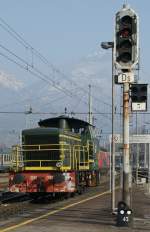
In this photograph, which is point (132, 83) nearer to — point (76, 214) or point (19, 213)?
point (76, 214)

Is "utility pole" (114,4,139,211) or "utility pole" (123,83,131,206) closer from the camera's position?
"utility pole" (114,4,139,211)

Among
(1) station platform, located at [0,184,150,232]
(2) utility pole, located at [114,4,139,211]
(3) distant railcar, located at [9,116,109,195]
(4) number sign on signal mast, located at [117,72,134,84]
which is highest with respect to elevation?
(2) utility pole, located at [114,4,139,211]

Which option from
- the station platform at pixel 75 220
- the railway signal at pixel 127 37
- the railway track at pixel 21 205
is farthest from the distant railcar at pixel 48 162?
the railway signal at pixel 127 37

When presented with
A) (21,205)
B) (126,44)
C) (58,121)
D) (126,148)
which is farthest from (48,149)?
(126,44)

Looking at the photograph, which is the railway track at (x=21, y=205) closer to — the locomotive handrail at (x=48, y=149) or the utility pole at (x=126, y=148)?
the locomotive handrail at (x=48, y=149)

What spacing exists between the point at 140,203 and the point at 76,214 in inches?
217

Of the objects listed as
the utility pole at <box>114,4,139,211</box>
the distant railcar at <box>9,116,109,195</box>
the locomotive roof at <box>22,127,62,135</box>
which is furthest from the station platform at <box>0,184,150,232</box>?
the locomotive roof at <box>22,127,62,135</box>

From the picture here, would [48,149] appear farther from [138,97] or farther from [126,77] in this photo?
[126,77]

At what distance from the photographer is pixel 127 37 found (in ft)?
47.2

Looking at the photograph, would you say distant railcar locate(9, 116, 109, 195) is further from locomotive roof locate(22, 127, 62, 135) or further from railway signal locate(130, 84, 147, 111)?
railway signal locate(130, 84, 147, 111)

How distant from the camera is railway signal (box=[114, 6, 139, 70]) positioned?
47.3ft

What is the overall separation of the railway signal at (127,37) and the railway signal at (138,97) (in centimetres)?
68

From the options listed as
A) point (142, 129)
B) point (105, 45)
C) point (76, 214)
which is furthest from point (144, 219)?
point (142, 129)

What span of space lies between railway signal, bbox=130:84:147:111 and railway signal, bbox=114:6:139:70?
0.68 m
